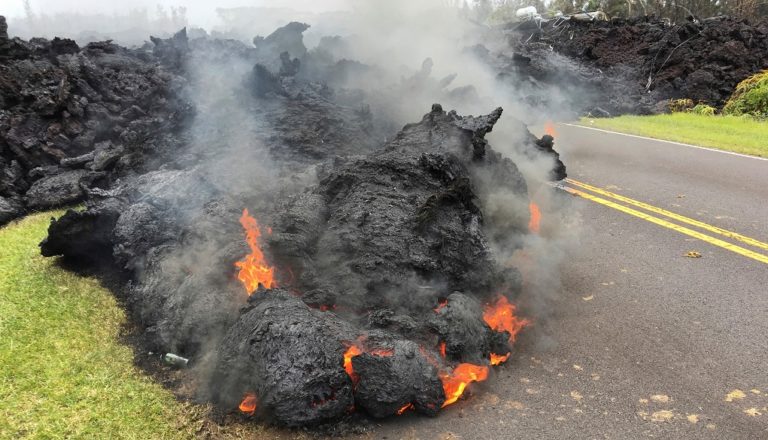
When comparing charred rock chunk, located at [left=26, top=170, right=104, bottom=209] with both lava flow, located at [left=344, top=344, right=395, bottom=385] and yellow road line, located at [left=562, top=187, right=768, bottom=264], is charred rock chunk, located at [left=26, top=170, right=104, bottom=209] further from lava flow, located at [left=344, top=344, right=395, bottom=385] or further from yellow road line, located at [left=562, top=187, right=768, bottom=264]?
yellow road line, located at [left=562, top=187, right=768, bottom=264]

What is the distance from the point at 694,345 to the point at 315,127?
5323 mm

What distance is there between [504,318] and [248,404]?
2.31 metres

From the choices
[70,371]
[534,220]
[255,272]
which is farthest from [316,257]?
[534,220]

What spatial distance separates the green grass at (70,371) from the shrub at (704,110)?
16970mm

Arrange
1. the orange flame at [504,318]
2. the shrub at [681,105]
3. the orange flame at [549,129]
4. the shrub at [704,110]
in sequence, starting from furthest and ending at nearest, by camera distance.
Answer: the shrub at [681,105], the shrub at [704,110], the orange flame at [549,129], the orange flame at [504,318]

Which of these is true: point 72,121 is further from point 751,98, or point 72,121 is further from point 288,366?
point 751,98

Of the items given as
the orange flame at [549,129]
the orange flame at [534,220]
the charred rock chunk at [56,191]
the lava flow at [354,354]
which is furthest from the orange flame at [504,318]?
the orange flame at [549,129]

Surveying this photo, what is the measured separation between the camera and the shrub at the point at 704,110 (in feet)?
53.1

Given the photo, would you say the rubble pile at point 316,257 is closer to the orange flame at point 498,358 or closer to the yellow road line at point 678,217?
the orange flame at point 498,358

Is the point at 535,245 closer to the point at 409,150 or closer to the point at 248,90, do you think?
the point at 409,150

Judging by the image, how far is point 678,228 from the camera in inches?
272

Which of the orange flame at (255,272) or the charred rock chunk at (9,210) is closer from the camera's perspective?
the orange flame at (255,272)

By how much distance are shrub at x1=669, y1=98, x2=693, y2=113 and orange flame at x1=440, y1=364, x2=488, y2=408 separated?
16.4 meters

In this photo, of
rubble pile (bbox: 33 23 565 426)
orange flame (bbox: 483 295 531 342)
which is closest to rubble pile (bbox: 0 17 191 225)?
rubble pile (bbox: 33 23 565 426)
